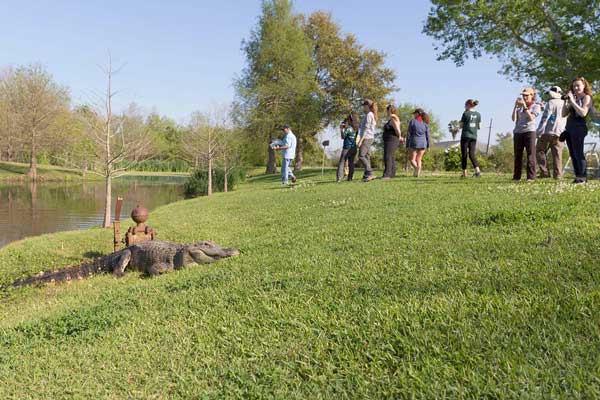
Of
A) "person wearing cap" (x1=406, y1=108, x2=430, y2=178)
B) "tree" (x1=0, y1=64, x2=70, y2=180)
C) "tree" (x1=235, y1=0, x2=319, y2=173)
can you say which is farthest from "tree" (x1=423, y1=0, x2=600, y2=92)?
"tree" (x1=0, y1=64, x2=70, y2=180)

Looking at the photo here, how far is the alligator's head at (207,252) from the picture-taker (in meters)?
6.11

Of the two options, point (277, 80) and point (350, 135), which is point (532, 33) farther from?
point (277, 80)

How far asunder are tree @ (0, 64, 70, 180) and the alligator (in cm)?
4305

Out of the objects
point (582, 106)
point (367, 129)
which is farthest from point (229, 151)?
point (582, 106)

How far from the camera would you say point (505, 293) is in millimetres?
2938

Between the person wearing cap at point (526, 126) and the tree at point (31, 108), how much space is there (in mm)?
46851

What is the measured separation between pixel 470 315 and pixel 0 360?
12.4ft

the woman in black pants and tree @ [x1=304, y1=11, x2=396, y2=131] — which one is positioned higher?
tree @ [x1=304, y1=11, x2=396, y2=131]

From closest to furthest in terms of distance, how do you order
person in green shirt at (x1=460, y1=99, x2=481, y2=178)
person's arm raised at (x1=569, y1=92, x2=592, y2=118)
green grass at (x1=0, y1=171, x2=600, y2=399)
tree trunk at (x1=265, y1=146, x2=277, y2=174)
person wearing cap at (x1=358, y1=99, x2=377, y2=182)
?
green grass at (x1=0, y1=171, x2=600, y2=399) < person's arm raised at (x1=569, y1=92, x2=592, y2=118) < person in green shirt at (x1=460, y1=99, x2=481, y2=178) < person wearing cap at (x1=358, y1=99, x2=377, y2=182) < tree trunk at (x1=265, y1=146, x2=277, y2=174)

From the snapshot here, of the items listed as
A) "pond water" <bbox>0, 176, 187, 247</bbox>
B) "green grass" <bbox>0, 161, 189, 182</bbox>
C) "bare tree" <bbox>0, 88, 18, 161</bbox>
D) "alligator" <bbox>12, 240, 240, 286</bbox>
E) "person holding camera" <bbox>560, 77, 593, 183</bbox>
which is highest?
"bare tree" <bbox>0, 88, 18, 161</bbox>

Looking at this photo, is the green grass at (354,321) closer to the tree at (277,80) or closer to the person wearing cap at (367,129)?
the person wearing cap at (367,129)

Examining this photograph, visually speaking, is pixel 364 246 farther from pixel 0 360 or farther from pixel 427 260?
pixel 0 360

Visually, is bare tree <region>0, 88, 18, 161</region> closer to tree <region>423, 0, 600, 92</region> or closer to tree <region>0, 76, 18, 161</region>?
tree <region>0, 76, 18, 161</region>

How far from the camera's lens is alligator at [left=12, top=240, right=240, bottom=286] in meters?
6.30
